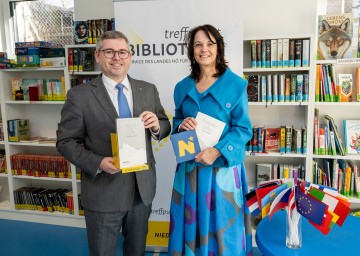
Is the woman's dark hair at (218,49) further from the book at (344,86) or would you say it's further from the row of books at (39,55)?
the row of books at (39,55)

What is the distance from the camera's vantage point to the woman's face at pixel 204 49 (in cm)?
174

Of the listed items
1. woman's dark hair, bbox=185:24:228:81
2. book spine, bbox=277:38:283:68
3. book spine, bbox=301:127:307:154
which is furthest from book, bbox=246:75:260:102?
woman's dark hair, bbox=185:24:228:81

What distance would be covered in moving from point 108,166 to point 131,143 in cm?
18

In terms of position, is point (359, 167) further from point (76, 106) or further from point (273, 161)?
point (76, 106)

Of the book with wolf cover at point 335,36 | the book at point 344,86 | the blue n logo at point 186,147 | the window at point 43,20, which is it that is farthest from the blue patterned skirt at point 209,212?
the window at point 43,20

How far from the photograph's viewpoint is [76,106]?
1754 mm

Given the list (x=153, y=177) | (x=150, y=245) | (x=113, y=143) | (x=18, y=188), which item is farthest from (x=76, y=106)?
(x=18, y=188)

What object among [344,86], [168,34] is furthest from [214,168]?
[344,86]

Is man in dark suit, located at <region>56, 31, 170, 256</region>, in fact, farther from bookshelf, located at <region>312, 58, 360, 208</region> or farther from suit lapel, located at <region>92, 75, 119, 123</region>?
bookshelf, located at <region>312, 58, 360, 208</region>

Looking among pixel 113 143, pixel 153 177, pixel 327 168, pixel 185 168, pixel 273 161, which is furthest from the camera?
pixel 273 161

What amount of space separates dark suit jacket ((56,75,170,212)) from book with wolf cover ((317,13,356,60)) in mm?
2003

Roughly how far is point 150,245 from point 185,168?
1529 mm

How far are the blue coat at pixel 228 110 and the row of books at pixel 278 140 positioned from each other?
145 cm

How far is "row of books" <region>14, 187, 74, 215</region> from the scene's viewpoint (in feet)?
12.4
